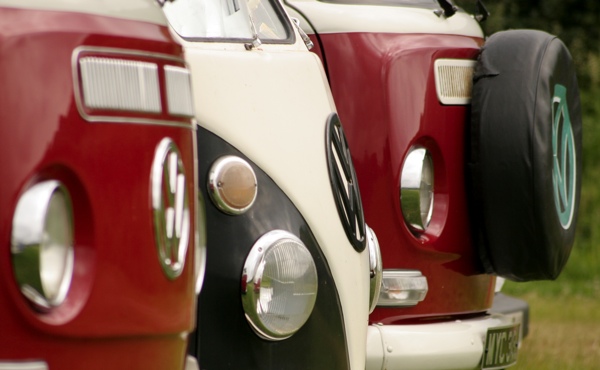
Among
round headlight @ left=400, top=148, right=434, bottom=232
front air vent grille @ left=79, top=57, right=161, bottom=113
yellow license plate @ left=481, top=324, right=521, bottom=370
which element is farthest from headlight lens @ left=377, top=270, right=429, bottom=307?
front air vent grille @ left=79, top=57, right=161, bottom=113

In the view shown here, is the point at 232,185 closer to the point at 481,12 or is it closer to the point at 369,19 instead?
the point at 369,19

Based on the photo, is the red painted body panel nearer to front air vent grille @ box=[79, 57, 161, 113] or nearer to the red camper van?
front air vent grille @ box=[79, 57, 161, 113]

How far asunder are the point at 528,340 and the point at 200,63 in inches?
159

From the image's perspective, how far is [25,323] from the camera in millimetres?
1596

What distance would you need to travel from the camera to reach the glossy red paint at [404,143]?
137 inches

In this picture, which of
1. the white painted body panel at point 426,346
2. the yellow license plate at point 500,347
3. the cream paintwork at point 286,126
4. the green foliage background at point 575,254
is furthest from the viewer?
the green foliage background at point 575,254

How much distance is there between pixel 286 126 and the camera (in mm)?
2459

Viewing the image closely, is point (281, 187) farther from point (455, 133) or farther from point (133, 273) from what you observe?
point (455, 133)

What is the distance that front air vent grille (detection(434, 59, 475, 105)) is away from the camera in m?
3.65

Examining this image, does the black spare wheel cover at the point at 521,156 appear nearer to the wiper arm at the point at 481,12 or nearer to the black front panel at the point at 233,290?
the wiper arm at the point at 481,12

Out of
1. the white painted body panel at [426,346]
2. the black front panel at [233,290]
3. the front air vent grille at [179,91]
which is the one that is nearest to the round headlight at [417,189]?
the white painted body panel at [426,346]

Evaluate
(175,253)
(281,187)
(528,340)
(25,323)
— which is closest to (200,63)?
(281,187)

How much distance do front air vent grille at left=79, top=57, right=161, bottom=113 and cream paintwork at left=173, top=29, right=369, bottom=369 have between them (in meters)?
0.50

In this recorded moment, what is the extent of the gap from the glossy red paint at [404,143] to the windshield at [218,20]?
747 mm
